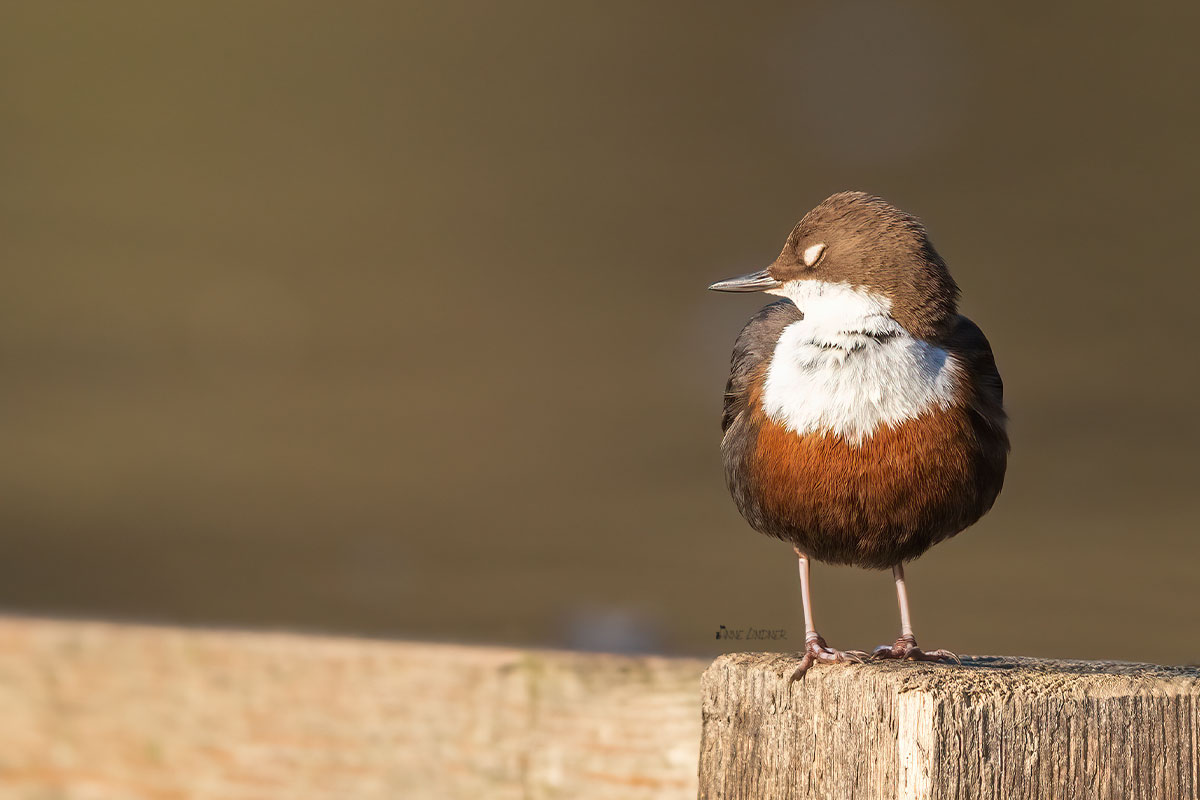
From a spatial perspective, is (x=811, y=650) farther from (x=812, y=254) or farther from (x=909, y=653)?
(x=812, y=254)

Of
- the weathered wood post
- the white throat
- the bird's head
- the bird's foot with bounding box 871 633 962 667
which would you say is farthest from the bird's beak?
the weathered wood post

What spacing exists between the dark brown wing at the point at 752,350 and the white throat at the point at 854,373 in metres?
0.09

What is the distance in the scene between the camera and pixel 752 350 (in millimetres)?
2578

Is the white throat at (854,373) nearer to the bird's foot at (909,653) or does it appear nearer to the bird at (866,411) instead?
the bird at (866,411)

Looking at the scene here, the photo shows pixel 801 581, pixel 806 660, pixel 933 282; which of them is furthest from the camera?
pixel 801 581

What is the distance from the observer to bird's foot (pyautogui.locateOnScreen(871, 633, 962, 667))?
2.29 metres

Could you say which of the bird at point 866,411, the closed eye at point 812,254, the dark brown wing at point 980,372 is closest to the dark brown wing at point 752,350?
Result: the bird at point 866,411

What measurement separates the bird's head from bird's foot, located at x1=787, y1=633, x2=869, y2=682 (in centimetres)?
69

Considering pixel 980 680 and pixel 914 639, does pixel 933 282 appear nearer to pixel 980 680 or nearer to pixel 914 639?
pixel 914 639

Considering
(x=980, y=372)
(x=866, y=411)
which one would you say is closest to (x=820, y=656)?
(x=866, y=411)

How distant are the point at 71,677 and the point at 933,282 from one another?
1973mm

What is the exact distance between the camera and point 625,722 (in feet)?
6.47

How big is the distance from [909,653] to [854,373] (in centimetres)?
63

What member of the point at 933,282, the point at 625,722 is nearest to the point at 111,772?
the point at 625,722
